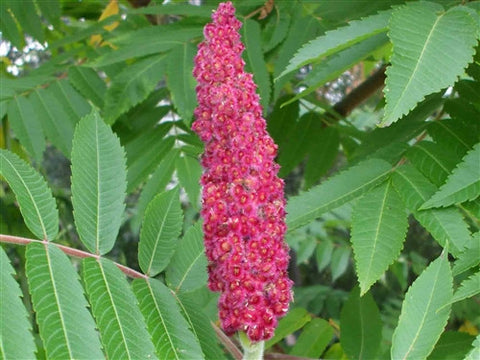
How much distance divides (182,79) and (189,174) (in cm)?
29

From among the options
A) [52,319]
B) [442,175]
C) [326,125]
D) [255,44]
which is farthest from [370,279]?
[326,125]

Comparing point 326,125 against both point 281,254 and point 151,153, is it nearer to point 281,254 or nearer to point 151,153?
point 151,153

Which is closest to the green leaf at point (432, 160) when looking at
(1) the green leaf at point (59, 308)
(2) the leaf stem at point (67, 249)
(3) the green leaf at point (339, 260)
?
(2) the leaf stem at point (67, 249)

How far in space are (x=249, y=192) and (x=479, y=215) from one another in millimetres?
395

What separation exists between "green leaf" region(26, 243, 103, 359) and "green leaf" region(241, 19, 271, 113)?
2.40 feet

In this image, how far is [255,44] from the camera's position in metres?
1.67

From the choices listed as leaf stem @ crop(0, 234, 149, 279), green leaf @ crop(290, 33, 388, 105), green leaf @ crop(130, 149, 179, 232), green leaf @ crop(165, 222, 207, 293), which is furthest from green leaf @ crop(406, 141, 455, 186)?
green leaf @ crop(130, 149, 179, 232)

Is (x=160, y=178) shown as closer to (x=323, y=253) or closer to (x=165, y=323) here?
(x=165, y=323)

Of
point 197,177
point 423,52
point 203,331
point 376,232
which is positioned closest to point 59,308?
point 203,331

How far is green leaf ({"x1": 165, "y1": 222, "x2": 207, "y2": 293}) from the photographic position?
1266 millimetres

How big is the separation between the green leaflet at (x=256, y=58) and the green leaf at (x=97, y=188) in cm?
53

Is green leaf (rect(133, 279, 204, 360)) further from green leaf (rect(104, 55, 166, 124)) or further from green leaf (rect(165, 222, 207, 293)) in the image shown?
green leaf (rect(104, 55, 166, 124))

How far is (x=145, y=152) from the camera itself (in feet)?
6.37

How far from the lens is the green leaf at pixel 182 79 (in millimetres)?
1729
